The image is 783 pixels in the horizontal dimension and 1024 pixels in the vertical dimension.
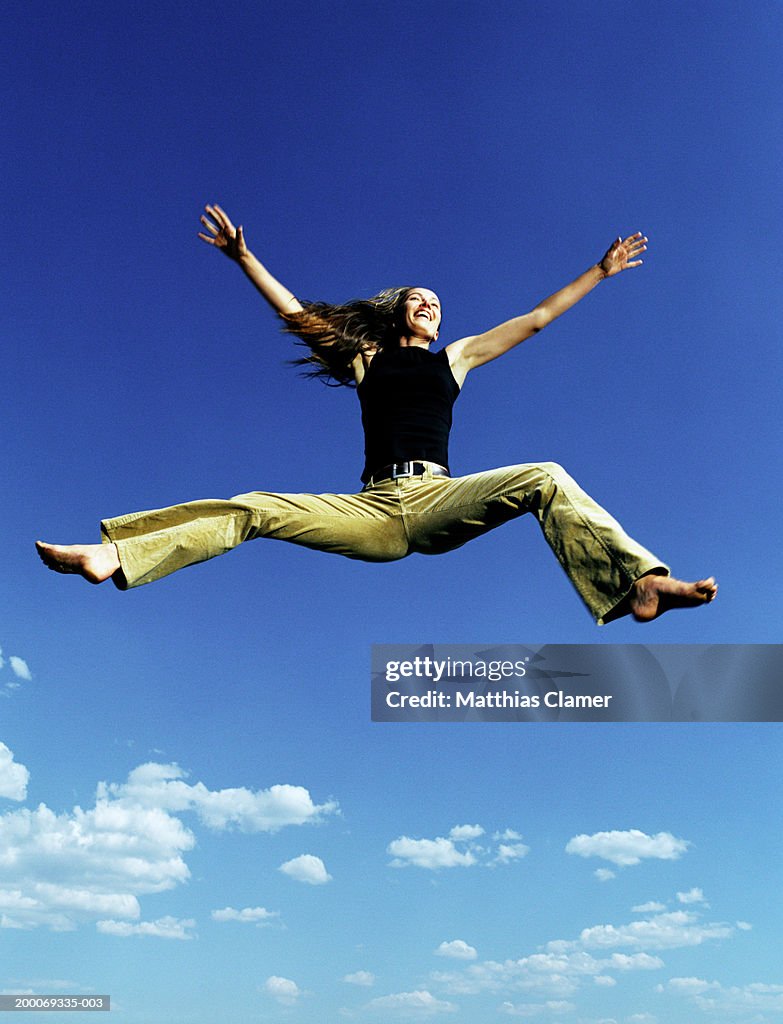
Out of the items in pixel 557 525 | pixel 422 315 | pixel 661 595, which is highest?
pixel 422 315

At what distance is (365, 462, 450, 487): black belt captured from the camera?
258 inches

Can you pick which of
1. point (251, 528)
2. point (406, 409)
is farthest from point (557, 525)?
point (251, 528)

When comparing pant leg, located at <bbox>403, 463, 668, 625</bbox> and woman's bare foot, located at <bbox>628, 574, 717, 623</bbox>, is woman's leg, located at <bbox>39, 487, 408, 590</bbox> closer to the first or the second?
pant leg, located at <bbox>403, 463, 668, 625</bbox>

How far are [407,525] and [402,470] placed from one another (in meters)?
0.35

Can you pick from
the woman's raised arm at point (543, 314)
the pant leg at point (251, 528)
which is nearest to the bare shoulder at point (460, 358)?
the woman's raised arm at point (543, 314)

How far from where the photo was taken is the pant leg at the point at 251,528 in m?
5.93

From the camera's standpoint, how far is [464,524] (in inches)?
249

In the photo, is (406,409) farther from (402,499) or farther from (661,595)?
(661,595)

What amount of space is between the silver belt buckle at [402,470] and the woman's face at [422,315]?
4.00ft

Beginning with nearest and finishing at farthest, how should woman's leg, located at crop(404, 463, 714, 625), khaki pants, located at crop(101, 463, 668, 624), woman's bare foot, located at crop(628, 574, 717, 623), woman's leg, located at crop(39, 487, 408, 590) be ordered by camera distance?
woman's bare foot, located at crop(628, 574, 717, 623) → woman's leg, located at crop(404, 463, 714, 625) → khaki pants, located at crop(101, 463, 668, 624) → woman's leg, located at crop(39, 487, 408, 590)

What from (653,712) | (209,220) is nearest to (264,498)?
(209,220)

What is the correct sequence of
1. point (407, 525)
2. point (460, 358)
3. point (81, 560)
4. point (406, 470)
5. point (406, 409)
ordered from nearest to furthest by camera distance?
point (81, 560) < point (407, 525) < point (406, 470) < point (406, 409) < point (460, 358)

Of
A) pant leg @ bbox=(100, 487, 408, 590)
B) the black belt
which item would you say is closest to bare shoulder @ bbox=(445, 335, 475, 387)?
the black belt

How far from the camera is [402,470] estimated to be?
657 centimetres
